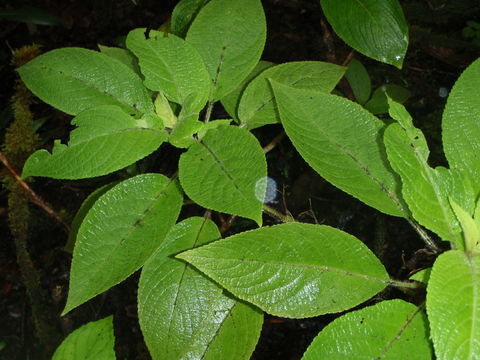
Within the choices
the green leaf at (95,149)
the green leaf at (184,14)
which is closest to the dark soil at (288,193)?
the green leaf at (184,14)

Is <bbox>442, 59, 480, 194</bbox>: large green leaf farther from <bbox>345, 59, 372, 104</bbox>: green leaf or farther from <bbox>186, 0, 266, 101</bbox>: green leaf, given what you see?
<bbox>345, 59, 372, 104</bbox>: green leaf

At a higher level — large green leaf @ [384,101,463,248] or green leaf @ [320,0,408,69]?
green leaf @ [320,0,408,69]

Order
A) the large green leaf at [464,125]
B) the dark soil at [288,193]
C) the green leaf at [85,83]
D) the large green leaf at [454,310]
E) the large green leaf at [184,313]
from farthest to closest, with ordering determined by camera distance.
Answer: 1. the dark soil at [288,193]
2. the green leaf at [85,83]
3. the large green leaf at [184,313]
4. the large green leaf at [464,125]
5. the large green leaf at [454,310]

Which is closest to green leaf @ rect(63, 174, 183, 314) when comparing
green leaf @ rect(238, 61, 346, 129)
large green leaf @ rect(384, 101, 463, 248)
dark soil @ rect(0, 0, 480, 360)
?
green leaf @ rect(238, 61, 346, 129)

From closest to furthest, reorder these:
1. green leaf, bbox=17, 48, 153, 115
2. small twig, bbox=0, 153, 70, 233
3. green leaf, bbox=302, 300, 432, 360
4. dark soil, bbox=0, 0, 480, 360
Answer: green leaf, bbox=302, 300, 432, 360 → green leaf, bbox=17, 48, 153, 115 → dark soil, bbox=0, 0, 480, 360 → small twig, bbox=0, 153, 70, 233

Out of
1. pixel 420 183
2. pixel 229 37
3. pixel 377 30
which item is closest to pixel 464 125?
pixel 420 183

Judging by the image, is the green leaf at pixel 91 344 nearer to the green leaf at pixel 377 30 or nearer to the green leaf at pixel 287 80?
the green leaf at pixel 287 80

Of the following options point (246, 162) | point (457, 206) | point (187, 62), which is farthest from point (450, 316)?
point (187, 62)
